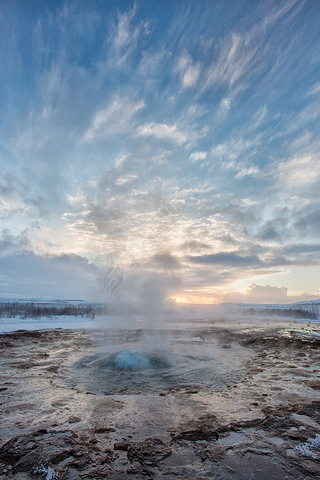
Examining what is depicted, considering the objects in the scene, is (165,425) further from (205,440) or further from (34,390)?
(34,390)

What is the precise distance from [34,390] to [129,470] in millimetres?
5387

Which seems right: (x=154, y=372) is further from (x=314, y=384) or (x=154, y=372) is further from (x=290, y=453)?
(x=290, y=453)

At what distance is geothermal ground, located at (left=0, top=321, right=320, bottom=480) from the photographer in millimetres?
4047

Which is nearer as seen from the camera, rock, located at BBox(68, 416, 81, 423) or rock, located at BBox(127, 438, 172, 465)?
rock, located at BBox(127, 438, 172, 465)

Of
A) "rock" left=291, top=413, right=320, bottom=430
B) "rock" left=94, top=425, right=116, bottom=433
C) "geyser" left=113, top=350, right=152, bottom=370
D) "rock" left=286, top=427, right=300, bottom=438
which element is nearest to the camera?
"rock" left=286, top=427, right=300, bottom=438

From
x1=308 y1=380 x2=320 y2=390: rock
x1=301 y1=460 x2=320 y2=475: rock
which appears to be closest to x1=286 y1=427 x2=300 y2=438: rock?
x1=301 y1=460 x2=320 y2=475: rock

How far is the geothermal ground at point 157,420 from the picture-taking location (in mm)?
4047

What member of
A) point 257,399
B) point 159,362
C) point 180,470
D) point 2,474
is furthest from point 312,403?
point 2,474

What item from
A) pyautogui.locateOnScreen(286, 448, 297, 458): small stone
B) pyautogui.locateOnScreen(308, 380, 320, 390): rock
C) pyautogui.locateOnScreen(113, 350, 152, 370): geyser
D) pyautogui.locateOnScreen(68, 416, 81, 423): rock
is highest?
pyautogui.locateOnScreen(286, 448, 297, 458): small stone

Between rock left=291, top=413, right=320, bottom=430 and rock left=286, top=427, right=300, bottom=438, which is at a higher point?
rock left=286, top=427, right=300, bottom=438

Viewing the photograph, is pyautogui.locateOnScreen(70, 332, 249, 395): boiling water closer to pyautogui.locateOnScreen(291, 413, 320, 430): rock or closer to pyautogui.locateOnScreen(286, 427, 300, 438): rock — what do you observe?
pyautogui.locateOnScreen(291, 413, 320, 430): rock

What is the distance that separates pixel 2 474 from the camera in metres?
3.81

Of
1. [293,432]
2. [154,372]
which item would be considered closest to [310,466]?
[293,432]

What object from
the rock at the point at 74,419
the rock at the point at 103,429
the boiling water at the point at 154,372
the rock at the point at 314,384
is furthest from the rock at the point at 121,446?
the rock at the point at 314,384
